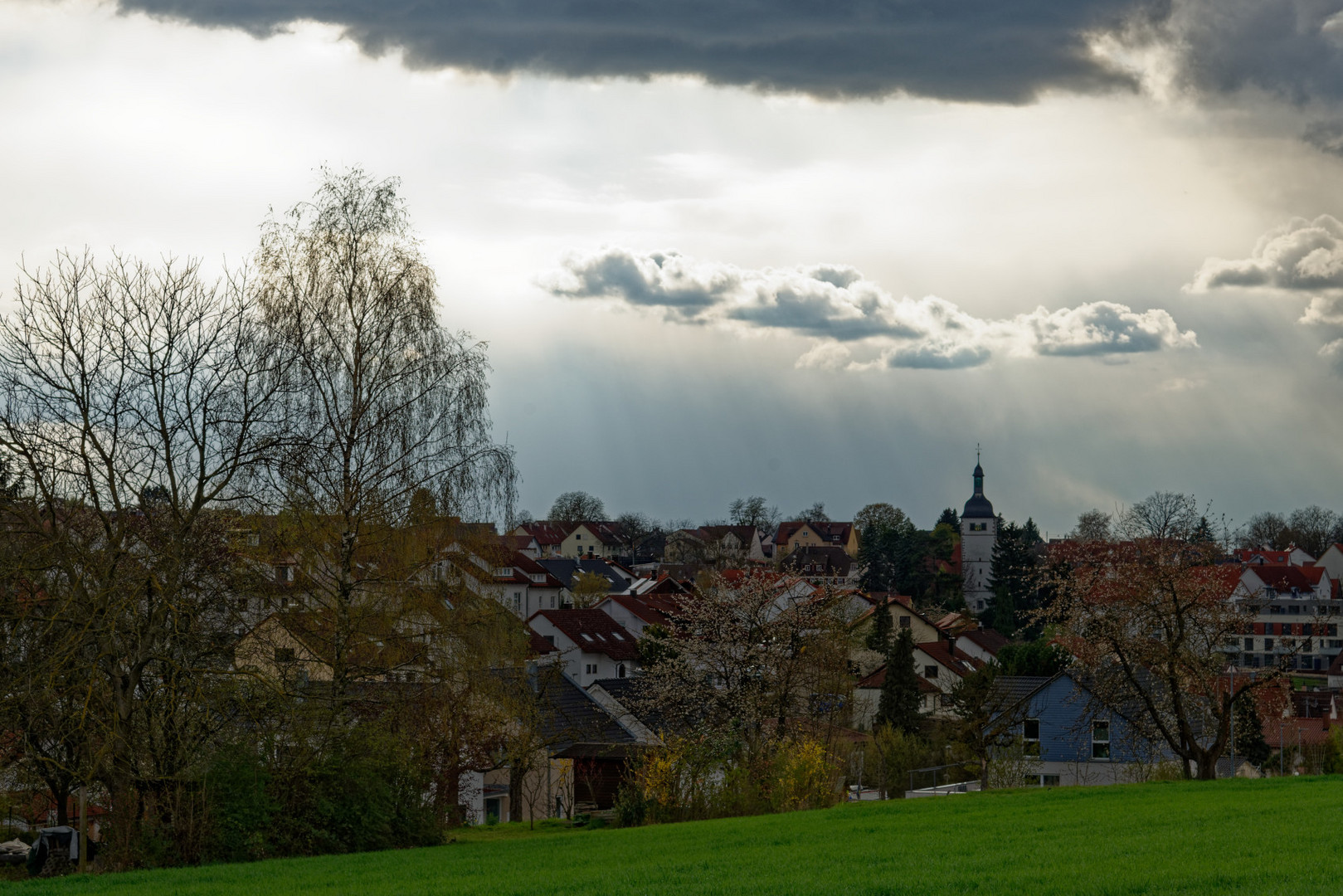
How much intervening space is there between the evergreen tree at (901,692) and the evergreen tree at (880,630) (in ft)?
41.9

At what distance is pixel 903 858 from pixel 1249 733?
1041 inches

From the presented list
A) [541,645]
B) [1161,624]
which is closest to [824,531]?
[541,645]

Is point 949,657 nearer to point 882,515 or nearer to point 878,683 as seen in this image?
point 878,683

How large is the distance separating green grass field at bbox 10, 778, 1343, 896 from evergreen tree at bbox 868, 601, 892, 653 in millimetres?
47101

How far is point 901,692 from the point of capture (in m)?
54.4

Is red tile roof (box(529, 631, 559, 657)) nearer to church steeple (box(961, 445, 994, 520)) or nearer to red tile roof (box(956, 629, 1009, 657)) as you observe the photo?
red tile roof (box(956, 629, 1009, 657))

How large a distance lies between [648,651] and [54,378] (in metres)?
43.6

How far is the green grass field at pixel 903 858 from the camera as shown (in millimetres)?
12773

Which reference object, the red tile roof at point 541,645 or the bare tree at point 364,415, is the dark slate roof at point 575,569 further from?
the bare tree at point 364,415

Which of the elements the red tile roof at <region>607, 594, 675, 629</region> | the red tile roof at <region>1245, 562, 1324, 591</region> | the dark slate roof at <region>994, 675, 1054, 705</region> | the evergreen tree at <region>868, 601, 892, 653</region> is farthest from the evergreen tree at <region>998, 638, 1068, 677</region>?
the red tile roof at <region>1245, 562, 1324, 591</region>

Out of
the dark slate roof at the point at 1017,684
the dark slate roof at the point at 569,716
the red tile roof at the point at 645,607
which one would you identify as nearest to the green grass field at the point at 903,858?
the dark slate roof at the point at 569,716

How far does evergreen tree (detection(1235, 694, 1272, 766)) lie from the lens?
1316 inches

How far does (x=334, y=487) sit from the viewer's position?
2220cm

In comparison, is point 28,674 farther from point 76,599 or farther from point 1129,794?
point 1129,794
